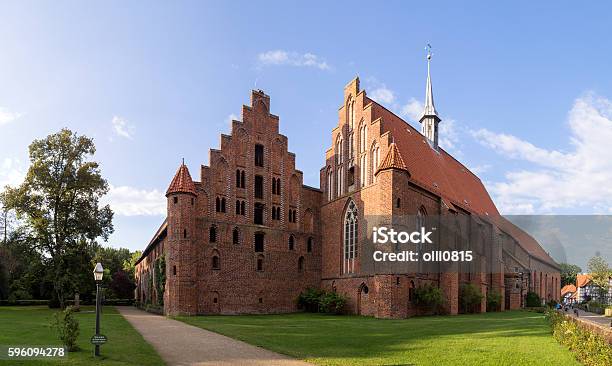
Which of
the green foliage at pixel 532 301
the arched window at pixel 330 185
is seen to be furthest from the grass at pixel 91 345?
the green foliage at pixel 532 301

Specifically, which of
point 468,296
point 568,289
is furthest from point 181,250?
point 568,289

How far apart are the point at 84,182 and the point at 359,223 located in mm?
22711

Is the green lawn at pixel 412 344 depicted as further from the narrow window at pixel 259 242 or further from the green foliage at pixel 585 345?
the narrow window at pixel 259 242

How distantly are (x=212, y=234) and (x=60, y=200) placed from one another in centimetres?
1513

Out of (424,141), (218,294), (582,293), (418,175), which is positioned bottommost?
(582,293)

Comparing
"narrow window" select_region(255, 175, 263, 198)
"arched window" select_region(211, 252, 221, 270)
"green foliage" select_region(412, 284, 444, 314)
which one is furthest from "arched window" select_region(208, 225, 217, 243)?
"green foliage" select_region(412, 284, 444, 314)

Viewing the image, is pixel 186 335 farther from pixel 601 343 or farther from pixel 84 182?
pixel 84 182

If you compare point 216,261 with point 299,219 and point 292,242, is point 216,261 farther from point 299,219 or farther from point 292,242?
point 299,219

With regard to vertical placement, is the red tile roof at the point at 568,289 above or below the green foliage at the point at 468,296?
below

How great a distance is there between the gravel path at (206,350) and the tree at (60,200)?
76.9ft

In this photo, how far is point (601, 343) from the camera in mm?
15578

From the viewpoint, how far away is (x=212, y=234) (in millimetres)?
37250

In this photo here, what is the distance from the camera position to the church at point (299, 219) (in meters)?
35.3

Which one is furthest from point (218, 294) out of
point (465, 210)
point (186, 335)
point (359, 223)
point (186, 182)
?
point (465, 210)
